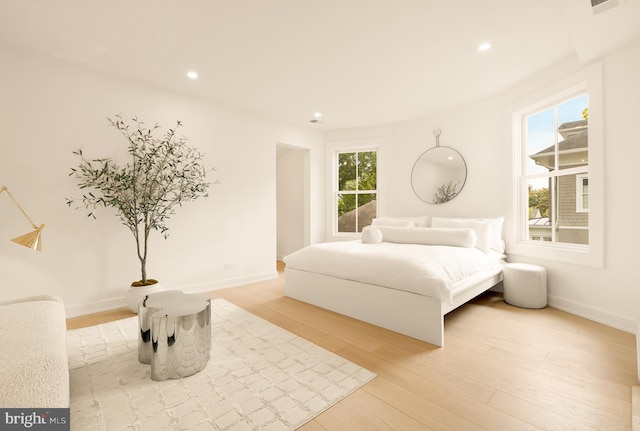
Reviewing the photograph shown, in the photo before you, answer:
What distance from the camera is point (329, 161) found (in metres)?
5.56

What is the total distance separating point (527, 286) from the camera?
3.18 metres

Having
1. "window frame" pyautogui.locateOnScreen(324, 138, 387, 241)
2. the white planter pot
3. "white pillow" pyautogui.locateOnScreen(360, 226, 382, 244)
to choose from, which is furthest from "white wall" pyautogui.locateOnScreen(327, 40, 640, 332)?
the white planter pot

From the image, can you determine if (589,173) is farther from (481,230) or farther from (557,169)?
(481,230)

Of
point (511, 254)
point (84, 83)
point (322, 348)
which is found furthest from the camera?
point (511, 254)

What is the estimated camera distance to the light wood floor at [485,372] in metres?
1.48

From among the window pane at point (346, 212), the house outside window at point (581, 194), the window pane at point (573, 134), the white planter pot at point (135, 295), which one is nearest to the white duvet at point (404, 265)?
the house outside window at point (581, 194)

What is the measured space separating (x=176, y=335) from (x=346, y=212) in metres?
4.11

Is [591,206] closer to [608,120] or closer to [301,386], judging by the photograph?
[608,120]

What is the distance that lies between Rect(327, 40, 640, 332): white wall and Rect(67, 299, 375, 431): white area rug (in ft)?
8.41

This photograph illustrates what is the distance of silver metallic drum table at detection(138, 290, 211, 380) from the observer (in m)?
1.78

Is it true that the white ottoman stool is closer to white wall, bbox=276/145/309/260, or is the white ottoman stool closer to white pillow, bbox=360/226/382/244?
white pillow, bbox=360/226/382/244

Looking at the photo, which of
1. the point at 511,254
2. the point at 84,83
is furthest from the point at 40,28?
the point at 511,254

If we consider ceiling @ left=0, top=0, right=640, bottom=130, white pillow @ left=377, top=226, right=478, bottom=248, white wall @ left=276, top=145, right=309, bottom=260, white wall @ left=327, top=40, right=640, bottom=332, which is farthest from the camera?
white wall @ left=276, top=145, right=309, bottom=260

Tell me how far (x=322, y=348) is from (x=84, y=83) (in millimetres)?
3632
